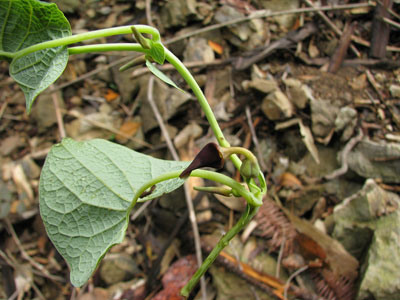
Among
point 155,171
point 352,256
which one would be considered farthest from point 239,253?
point 155,171

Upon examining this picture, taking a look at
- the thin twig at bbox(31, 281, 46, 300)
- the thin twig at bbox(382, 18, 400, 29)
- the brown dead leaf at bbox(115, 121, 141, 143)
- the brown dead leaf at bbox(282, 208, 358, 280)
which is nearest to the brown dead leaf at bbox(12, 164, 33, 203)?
the thin twig at bbox(31, 281, 46, 300)

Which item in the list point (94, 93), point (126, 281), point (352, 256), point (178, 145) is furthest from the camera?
point (94, 93)

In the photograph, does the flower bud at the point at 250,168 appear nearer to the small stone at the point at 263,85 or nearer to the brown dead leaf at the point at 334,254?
the brown dead leaf at the point at 334,254

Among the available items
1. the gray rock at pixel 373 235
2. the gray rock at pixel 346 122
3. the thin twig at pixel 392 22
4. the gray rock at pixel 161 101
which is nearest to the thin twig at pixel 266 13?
the thin twig at pixel 392 22

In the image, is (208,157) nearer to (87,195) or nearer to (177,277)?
(87,195)

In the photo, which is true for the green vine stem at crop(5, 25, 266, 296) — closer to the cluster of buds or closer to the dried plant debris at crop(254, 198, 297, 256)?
the cluster of buds

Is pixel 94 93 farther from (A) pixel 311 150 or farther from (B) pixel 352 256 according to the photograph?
(B) pixel 352 256

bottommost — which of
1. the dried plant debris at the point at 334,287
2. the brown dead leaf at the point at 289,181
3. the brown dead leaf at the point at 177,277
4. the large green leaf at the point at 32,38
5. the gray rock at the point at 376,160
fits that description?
the brown dead leaf at the point at 177,277
